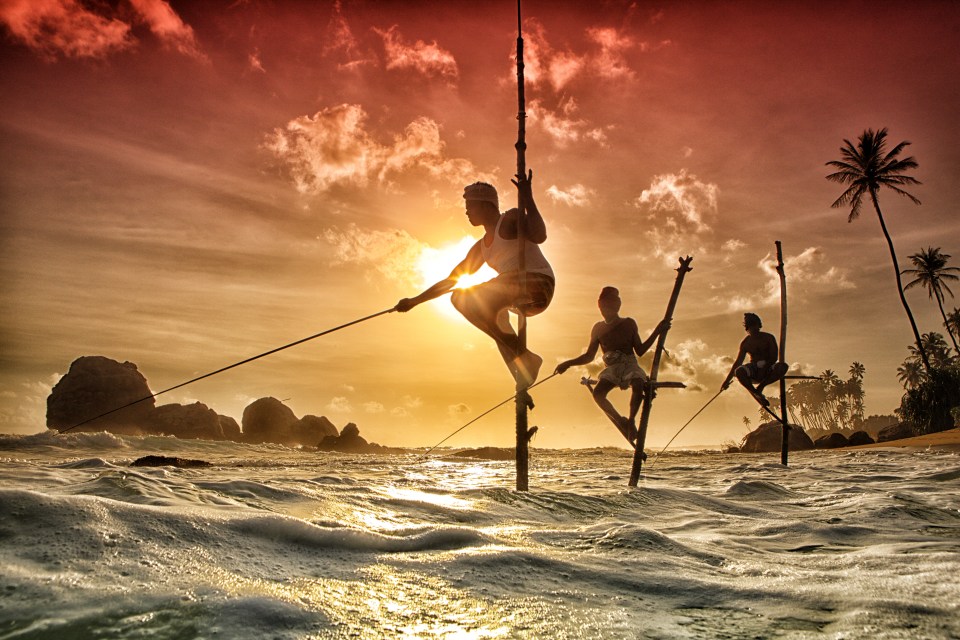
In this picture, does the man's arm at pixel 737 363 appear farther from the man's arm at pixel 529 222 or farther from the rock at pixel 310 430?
the rock at pixel 310 430

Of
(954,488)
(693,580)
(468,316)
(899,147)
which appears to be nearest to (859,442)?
(899,147)

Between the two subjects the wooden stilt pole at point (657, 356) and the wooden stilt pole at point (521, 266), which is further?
the wooden stilt pole at point (657, 356)

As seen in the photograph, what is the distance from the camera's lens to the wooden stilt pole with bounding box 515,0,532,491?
205 inches

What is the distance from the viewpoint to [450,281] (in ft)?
18.6

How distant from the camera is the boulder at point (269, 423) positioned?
2080 inches

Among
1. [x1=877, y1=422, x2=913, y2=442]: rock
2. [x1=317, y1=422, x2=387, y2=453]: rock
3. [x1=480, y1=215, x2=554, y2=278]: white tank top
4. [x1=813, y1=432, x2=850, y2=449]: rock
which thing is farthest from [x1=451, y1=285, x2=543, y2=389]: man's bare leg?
[x1=877, y1=422, x2=913, y2=442]: rock

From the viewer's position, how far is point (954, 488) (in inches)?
241

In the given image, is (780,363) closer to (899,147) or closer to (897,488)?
(897,488)

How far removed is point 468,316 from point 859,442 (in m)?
28.5

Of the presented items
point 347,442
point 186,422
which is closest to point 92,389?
point 186,422

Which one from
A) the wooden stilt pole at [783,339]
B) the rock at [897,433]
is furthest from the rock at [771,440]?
the wooden stilt pole at [783,339]

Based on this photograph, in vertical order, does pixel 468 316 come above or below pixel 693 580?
above

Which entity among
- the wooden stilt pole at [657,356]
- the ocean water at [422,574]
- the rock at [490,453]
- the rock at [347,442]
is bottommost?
the rock at [347,442]

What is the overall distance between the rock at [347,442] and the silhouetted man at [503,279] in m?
34.0
